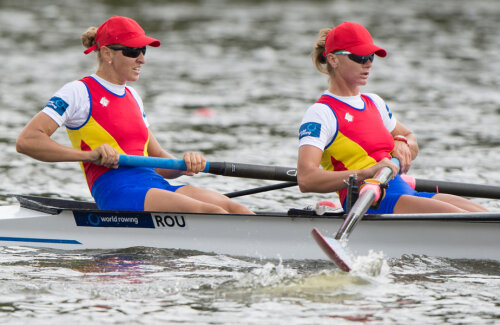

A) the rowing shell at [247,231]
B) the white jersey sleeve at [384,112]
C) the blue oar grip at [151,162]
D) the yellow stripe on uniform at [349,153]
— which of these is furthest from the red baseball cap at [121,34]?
the white jersey sleeve at [384,112]

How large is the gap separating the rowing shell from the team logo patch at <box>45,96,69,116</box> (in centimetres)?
87

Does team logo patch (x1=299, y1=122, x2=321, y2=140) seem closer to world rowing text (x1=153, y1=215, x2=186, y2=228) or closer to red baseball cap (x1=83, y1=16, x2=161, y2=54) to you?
world rowing text (x1=153, y1=215, x2=186, y2=228)

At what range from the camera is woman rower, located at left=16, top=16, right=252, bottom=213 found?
7.11m

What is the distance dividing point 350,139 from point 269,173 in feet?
3.86

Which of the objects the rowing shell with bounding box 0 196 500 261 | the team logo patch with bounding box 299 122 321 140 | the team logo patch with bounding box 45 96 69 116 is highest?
the team logo patch with bounding box 45 96 69 116

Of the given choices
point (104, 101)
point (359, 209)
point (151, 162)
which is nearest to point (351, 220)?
point (359, 209)

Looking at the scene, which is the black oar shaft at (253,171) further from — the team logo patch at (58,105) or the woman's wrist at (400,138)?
the team logo patch at (58,105)

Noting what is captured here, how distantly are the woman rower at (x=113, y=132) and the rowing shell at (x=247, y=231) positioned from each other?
138 millimetres

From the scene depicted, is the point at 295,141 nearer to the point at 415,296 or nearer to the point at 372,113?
the point at 372,113

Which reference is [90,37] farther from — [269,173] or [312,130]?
[312,130]

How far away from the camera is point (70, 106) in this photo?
7.14 metres

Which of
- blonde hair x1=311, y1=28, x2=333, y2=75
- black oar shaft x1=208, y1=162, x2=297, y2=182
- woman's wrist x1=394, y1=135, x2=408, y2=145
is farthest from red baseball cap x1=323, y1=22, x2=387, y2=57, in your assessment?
black oar shaft x1=208, y1=162, x2=297, y2=182

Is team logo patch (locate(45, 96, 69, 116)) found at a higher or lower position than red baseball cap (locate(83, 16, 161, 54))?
lower

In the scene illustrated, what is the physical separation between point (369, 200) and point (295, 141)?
719 centimetres
